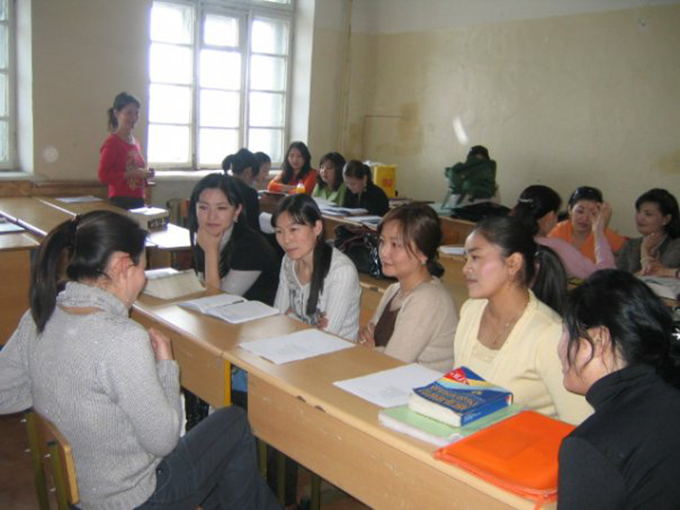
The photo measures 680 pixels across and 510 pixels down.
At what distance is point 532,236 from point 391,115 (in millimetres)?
5616

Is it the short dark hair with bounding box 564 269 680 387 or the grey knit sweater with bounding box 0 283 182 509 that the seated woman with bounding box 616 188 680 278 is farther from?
the grey knit sweater with bounding box 0 283 182 509

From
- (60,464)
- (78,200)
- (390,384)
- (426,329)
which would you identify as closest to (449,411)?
(390,384)

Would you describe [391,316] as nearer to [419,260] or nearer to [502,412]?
[419,260]

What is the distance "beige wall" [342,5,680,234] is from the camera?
5.11m

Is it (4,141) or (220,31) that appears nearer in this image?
(4,141)

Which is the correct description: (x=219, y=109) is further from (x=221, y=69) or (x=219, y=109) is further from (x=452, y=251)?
(x=452, y=251)

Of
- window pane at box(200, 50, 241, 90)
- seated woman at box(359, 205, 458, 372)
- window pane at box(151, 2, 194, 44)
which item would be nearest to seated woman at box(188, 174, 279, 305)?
seated woman at box(359, 205, 458, 372)

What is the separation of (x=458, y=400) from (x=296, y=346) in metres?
0.69

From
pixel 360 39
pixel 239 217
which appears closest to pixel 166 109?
pixel 360 39

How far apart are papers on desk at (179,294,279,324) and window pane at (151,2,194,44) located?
4.77m

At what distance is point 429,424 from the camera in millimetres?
1488

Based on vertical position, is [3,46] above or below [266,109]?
above

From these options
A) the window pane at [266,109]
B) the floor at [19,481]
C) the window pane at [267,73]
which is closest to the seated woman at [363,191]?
the window pane at [266,109]

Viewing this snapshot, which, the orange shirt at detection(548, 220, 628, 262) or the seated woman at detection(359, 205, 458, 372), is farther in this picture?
the orange shirt at detection(548, 220, 628, 262)
